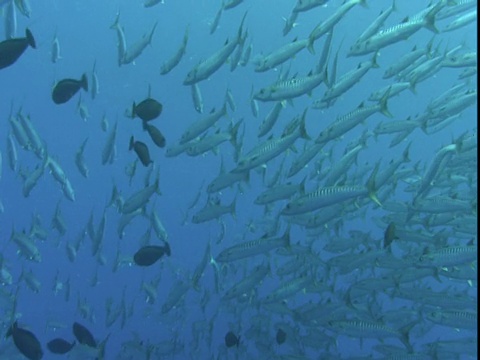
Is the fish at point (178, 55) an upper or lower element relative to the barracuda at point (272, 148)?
upper

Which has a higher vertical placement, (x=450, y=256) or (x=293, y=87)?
(x=293, y=87)

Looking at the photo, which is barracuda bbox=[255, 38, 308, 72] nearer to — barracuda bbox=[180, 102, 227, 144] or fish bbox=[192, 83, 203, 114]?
barracuda bbox=[180, 102, 227, 144]

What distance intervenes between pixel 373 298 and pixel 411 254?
89 centimetres

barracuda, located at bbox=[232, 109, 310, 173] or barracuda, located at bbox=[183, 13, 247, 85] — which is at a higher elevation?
barracuda, located at bbox=[183, 13, 247, 85]

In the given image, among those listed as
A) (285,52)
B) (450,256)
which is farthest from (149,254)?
(450,256)

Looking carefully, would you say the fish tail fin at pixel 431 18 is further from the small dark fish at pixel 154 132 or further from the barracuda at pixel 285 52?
the small dark fish at pixel 154 132

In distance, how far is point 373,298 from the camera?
8227 mm

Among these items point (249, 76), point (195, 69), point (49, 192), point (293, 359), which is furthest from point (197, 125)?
point (49, 192)

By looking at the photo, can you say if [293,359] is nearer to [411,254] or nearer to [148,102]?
[411,254]

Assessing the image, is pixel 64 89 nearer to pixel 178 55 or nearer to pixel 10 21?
pixel 10 21

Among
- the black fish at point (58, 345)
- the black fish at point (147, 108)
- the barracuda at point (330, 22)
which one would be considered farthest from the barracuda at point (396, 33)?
the black fish at point (58, 345)

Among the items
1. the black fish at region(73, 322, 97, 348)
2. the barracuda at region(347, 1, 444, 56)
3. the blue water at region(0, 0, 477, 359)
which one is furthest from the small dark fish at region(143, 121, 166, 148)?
the blue water at region(0, 0, 477, 359)

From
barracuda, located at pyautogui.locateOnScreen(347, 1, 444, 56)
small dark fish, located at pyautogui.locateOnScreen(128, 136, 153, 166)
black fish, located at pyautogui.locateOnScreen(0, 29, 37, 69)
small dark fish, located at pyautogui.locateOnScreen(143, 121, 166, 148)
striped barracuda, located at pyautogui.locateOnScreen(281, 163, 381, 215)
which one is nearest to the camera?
black fish, located at pyautogui.locateOnScreen(0, 29, 37, 69)

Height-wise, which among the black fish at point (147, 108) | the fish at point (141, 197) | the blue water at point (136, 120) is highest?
the black fish at point (147, 108)
